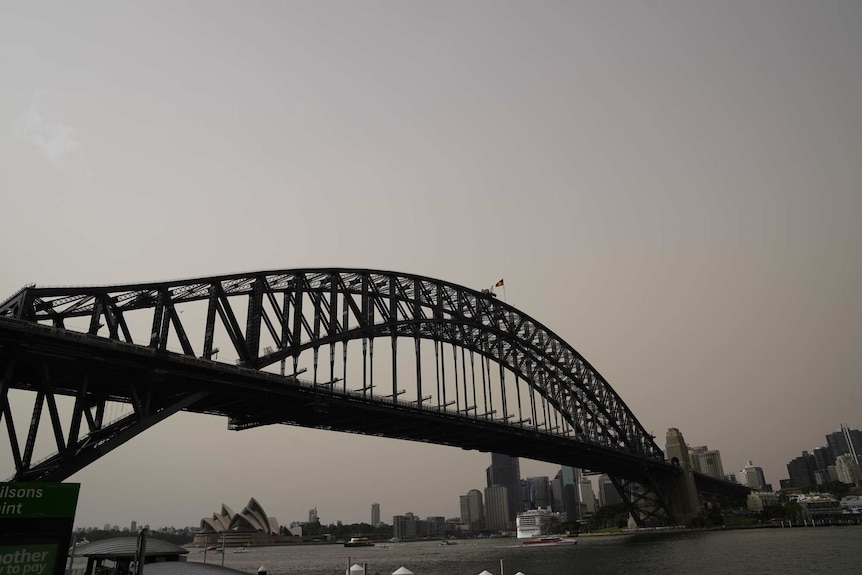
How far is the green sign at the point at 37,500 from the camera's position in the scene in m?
16.0

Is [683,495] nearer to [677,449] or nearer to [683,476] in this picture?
[683,476]

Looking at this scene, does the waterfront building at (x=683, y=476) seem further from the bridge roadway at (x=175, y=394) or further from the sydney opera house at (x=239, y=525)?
the sydney opera house at (x=239, y=525)

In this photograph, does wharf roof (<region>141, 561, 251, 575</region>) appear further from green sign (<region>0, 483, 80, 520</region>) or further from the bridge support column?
the bridge support column

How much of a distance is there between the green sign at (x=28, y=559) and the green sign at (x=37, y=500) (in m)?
0.85

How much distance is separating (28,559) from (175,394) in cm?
2922

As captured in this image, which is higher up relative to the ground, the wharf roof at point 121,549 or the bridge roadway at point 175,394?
the bridge roadway at point 175,394

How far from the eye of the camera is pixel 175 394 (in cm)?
4391

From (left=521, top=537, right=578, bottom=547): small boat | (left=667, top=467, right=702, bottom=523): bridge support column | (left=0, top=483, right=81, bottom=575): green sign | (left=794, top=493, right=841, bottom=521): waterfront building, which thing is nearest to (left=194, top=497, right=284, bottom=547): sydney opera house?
(left=521, top=537, right=578, bottom=547): small boat

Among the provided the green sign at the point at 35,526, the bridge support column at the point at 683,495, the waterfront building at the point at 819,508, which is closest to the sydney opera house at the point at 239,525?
the bridge support column at the point at 683,495

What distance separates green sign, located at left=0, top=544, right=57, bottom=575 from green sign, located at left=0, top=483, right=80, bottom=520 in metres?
0.85

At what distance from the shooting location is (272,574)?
63938 millimetres

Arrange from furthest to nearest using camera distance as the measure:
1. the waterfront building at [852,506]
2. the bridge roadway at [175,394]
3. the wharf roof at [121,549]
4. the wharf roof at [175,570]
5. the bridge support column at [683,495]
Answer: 1. the waterfront building at [852,506]
2. the bridge support column at [683,495]
3. the bridge roadway at [175,394]
4. the wharf roof at [121,549]
5. the wharf roof at [175,570]

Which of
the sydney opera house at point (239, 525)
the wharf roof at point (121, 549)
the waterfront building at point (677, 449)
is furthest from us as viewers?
the sydney opera house at point (239, 525)

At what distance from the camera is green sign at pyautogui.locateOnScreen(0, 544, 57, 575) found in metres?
15.4
